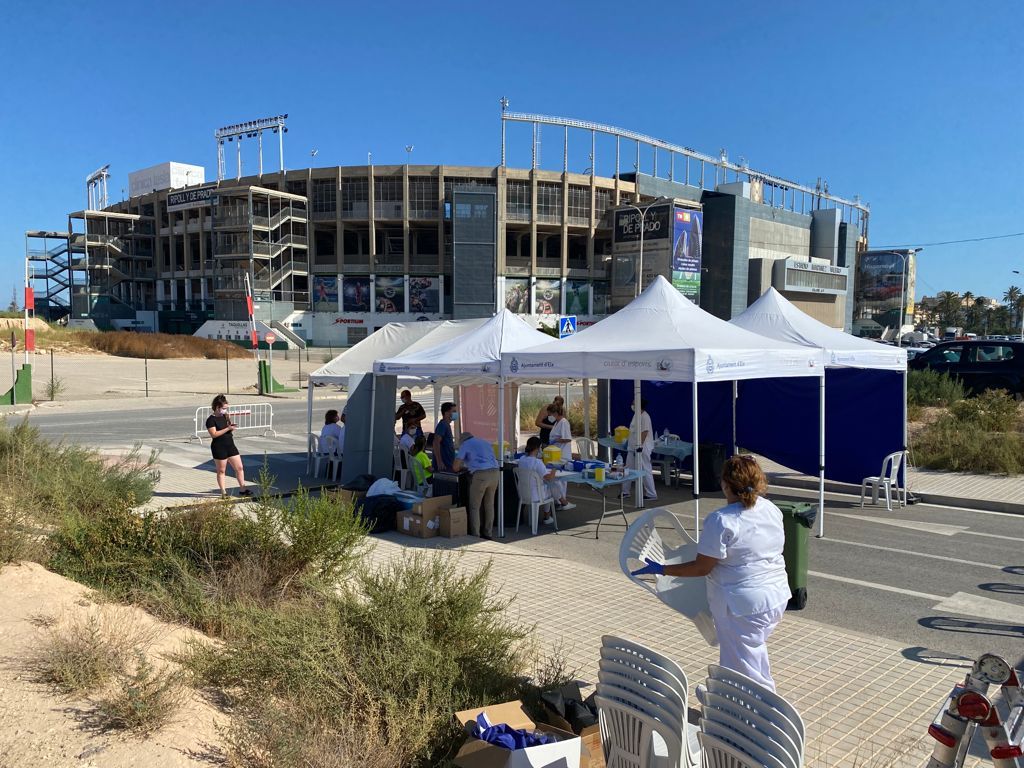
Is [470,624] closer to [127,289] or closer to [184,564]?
[184,564]

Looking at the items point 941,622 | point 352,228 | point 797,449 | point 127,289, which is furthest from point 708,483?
point 127,289

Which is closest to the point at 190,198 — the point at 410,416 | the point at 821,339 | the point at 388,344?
Answer: the point at 388,344

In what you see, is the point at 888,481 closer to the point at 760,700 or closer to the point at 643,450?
the point at 643,450

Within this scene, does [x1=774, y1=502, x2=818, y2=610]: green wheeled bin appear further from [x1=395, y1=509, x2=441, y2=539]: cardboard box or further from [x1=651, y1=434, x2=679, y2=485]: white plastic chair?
[x1=651, y1=434, x2=679, y2=485]: white plastic chair

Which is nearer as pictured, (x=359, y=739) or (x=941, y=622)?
(x=359, y=739)

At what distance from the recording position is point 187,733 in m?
3.65

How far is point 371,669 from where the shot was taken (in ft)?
13.6

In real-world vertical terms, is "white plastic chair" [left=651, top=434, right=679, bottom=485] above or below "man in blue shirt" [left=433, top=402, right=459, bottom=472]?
below

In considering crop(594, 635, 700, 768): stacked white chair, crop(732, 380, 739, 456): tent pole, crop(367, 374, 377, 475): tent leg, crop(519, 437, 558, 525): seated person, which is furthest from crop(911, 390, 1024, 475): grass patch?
crop(594, 635, 700, 768): stacked white chair

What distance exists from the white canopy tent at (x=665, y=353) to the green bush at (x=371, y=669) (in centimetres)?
468

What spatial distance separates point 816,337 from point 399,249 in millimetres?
66344

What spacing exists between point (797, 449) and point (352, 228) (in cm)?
6628

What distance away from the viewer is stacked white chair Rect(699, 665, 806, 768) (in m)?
3.05

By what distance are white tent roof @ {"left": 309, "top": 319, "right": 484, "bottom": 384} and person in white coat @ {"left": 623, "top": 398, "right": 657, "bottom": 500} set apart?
3.55 m
